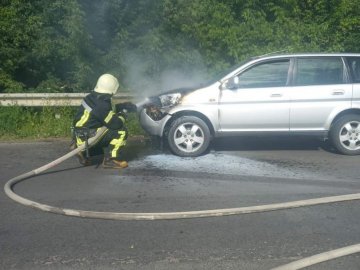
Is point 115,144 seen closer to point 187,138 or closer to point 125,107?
point 125,107

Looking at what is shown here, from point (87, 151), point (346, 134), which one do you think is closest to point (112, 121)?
point (87, 151)

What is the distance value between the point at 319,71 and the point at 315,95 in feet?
1.49

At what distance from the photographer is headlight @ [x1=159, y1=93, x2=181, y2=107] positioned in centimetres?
893

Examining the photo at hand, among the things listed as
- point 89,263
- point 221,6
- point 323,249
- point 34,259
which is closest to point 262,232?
point 323,249

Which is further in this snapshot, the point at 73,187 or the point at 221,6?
the point at 221,6

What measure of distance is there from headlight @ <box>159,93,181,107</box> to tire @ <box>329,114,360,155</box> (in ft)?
8.50

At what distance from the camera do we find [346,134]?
8992mm

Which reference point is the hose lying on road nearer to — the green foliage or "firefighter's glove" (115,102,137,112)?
"firefighter's glove" (115,102,137,112)

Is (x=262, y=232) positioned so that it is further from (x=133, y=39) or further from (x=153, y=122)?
(x=133, y=39)

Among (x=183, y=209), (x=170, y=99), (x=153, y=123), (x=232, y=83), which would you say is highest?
(x=232, y=83)

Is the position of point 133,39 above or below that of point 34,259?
above

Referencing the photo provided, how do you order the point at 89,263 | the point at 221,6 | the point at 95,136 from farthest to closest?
the point at 221,6 < the point at 95,136 < the point at 89,263

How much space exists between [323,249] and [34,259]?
251cm

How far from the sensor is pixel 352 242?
16.4 ft
